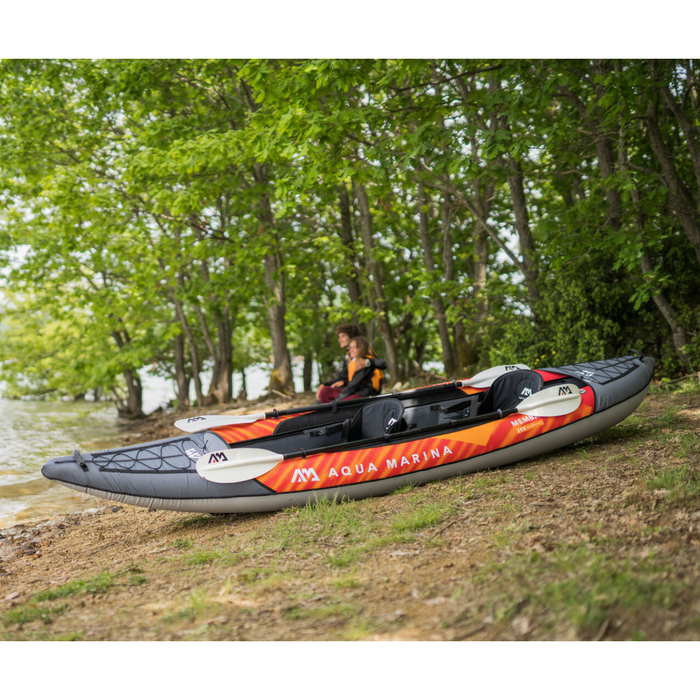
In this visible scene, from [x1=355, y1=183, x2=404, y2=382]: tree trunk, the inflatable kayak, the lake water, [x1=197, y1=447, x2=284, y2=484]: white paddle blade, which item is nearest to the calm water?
the lake water

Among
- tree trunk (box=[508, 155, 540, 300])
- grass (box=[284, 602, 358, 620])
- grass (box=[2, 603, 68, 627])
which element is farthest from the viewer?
tree trunk (box=[508, 155, 540, 300])

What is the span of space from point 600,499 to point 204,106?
11.8 meters

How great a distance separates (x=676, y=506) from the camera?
3.29 m

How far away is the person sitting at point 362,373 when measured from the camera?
6969 mm

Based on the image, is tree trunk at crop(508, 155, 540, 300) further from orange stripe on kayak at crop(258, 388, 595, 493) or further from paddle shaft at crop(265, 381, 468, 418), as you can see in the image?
orange stripe on kayak at crop(258, 388, 595, 493)

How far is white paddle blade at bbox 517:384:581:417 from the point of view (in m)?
5.13

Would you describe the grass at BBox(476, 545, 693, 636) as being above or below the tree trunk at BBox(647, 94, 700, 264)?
below

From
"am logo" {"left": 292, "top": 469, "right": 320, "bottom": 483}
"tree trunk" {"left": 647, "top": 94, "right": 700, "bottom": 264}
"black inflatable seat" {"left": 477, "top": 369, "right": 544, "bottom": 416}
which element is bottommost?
"am logo" {"left": 292, "top": 469, "right": 320, "bottom": 483}

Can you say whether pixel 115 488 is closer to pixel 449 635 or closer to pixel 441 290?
pixel 449 635

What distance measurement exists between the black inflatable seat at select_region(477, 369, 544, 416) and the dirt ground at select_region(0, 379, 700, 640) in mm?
886

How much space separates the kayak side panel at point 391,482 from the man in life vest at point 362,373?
2.20 meters

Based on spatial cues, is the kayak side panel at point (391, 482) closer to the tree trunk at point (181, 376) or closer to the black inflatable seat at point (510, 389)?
the black inflatable seat at point (510, 389)

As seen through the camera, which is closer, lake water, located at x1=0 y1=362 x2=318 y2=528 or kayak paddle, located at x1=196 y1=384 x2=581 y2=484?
kayak paddle, located at x1=196 y1=384 x2=581 y2=484

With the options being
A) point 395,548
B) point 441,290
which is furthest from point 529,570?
point 441,290
